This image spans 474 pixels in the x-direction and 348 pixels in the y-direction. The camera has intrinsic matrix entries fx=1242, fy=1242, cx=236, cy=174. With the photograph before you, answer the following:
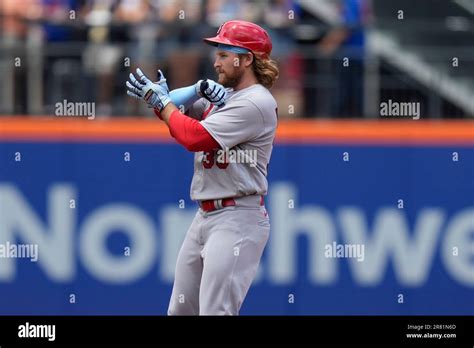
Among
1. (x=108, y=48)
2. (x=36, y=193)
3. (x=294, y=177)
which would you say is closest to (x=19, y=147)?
(x=36, y=193)

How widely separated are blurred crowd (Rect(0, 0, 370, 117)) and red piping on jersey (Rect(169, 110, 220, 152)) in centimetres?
301

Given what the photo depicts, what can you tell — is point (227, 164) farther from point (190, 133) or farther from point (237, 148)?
point (190, 133)

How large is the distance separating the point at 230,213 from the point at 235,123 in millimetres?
454

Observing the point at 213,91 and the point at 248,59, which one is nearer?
the point at 213,91

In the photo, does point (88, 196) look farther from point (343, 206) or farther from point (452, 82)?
point (452, 82)

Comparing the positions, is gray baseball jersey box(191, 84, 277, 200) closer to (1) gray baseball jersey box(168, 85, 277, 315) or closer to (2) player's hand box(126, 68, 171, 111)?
(1) gray baseball jersey box(168, 85, 277, 315)

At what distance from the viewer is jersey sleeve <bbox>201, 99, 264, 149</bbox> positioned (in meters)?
6.14

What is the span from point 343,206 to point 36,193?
7.53 feet

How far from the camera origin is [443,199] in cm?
945

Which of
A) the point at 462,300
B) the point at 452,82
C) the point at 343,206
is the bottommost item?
A: the point at 462,300
